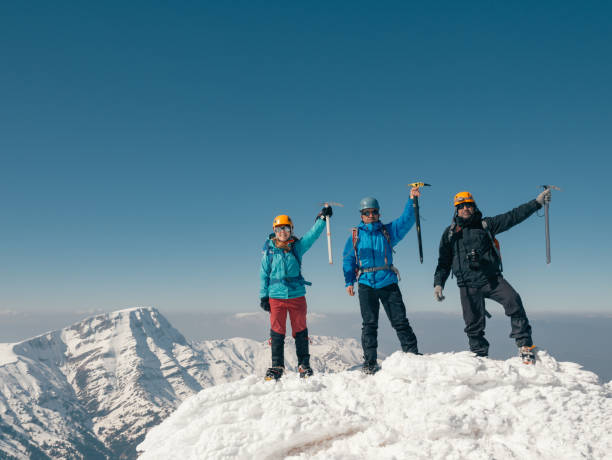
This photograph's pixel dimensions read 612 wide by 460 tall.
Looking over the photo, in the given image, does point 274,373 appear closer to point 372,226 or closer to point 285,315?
point 285,315

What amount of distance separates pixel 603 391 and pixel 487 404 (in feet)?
7.39

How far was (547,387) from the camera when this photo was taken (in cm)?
600

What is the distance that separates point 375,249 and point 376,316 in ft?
5.11

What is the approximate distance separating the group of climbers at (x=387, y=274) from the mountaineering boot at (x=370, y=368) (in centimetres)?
2

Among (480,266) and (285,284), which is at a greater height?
(480,266)

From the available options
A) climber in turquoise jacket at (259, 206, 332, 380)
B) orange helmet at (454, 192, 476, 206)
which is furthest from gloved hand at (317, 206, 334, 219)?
orange helmet at (454, 192, 476, 206)

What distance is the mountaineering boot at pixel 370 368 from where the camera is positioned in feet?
24.8

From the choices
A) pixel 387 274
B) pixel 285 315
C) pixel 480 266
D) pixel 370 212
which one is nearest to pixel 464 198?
pixel 480 266

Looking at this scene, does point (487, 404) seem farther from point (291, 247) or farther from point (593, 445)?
point (291, 247)

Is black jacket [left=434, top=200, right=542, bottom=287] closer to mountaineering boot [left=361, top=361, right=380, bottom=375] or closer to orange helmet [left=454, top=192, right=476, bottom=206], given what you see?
orange helmet [left=454, top=192, right=476, bottom=206]

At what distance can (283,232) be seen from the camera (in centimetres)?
895

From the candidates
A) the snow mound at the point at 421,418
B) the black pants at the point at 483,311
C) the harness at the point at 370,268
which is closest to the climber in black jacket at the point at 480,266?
the black pants at the point at 483,311

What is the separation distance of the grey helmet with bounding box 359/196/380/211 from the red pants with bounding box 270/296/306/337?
9.08ft

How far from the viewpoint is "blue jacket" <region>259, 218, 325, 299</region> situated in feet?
28.4
